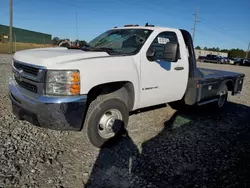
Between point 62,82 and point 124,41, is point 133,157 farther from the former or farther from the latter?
point 124,41

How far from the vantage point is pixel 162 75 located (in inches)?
157

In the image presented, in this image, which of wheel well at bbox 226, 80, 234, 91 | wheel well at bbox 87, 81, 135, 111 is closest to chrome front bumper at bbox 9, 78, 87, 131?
wheel well at bbox 87, 81, 135, 111

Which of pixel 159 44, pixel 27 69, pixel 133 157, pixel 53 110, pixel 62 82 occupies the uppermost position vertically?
pixel 159 44

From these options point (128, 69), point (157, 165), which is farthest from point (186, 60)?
point (157, 165)

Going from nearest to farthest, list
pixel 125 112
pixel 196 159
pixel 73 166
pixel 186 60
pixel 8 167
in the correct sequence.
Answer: pixel 8 167 < pixel 73 166 < pixel 196 159 < pixel 125 112 < pixel 186 60

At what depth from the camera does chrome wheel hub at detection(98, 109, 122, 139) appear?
3.47 metres

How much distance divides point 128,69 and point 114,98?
521 millimetres

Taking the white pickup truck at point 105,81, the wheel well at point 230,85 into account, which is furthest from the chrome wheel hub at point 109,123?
the wheel well at point 230,85

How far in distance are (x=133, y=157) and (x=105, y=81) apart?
125 centimetres

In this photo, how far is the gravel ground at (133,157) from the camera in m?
2.71

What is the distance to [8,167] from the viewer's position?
279 cm

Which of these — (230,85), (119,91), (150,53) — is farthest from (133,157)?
(230,85)

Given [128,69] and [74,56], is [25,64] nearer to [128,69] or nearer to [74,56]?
[74,56]

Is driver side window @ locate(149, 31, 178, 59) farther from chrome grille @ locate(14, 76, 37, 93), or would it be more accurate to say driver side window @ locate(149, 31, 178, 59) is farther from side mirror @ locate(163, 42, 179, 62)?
chrome grille @ locate(14, 76, 37, 93)
